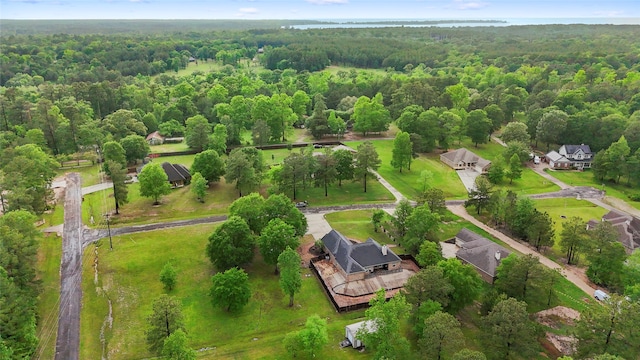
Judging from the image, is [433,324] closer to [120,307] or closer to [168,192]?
[120,307]

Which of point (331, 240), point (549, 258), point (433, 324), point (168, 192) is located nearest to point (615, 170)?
point (549, 258)

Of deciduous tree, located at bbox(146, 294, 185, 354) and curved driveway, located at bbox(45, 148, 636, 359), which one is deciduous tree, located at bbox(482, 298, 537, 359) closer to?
curved driveway, located at bbox(45, 148, 636, 359)

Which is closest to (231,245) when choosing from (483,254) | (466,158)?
(483,254)

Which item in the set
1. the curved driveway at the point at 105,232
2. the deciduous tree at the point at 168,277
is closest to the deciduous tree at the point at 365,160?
the curved driveway at the point at 105,232

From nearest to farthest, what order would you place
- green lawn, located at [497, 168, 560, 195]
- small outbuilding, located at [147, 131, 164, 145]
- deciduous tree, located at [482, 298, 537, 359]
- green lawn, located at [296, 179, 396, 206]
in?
deciduous tree, located at [482, 298, 537, 359], green lawn, located at [296, 179, 396, 206], green lawn, located at [497, 168, 560, 195], small outbuilding, located at [147, 131, 164, 145]

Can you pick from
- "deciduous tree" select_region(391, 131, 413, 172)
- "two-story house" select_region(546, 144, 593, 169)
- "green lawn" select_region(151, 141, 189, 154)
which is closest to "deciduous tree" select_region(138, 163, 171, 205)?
"green lawn" select_region(151, 141, 189, 154)

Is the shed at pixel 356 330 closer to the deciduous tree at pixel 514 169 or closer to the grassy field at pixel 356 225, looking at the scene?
the grassy field at pixel 356 225

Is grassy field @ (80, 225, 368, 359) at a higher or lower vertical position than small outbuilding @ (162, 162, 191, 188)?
lower

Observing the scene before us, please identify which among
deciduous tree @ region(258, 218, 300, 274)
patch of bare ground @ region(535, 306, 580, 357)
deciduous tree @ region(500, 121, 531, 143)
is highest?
deciduous tree @ region(500, 121, 531, 143)
